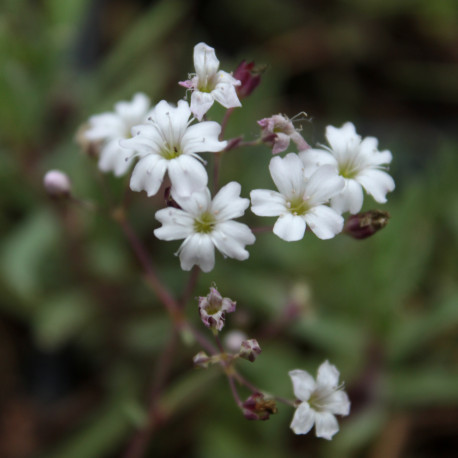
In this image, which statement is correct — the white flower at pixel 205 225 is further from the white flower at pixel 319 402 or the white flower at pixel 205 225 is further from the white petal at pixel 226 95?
the white flower at pixel 319 402

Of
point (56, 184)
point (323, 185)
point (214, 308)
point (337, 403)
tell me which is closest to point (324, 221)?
point (323, 185)

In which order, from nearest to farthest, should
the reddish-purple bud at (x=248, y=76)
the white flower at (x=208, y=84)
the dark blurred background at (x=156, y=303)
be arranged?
the white flower at (x=208, y=84) → the reddish-purple bud at (x=248, y=76) → the dark blurred background at (x=156, y=303)

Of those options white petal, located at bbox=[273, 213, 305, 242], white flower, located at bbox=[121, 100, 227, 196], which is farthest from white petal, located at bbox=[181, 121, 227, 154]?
white petal, located at bbox=[273, 213, 305, 242]

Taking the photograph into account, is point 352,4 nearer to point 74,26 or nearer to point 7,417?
point 74,26

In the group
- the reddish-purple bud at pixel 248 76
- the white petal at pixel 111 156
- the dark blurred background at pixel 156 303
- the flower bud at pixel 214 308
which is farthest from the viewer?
the dark blurred background at pixel 156 303

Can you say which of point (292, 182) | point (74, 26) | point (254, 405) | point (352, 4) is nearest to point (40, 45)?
point (74, 26)

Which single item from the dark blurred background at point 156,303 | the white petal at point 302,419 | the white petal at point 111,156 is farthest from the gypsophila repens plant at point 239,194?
the dark blurred background at point 156,303

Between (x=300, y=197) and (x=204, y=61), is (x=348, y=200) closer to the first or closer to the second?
(x=300, y=197)
